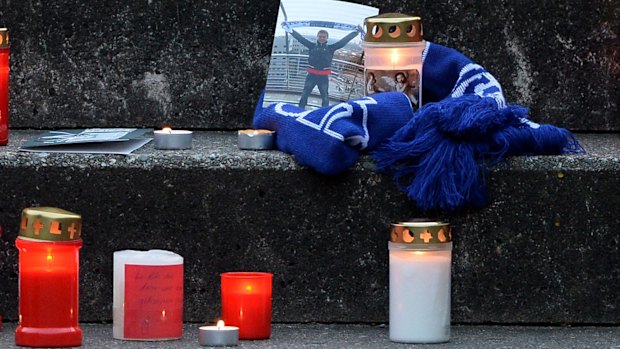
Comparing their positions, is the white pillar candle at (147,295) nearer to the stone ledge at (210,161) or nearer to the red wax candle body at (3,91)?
the stone ledge at (210,161)

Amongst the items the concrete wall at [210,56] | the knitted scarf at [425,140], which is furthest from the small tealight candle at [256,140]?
the concrete wall at [210,56]

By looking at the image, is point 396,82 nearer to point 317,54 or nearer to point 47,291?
point 317,54

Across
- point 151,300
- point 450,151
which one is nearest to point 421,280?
point 450,151

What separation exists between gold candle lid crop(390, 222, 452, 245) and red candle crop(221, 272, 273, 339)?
20cm

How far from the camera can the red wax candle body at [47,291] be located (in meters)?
1.94

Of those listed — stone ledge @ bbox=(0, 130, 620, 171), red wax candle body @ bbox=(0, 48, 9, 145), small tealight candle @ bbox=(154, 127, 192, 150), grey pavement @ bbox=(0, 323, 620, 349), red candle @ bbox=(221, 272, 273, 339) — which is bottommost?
grey pavement @ bbox=(0, 323, 620, 349)

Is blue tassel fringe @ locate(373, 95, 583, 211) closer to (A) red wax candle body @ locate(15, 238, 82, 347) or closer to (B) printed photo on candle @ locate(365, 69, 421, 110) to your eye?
(B) printed photo on candle @ locate(365, 69, 421, 110)

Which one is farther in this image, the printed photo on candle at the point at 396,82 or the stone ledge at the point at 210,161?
the printed photo on candle at the point at 396,82

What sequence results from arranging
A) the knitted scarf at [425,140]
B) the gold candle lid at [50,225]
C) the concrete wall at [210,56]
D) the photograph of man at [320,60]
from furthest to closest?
the concrete wall at [210,56] → the photograph of man at [320,60] → the knitted scarf at [425,140] → the gold candle lid at [50,225]

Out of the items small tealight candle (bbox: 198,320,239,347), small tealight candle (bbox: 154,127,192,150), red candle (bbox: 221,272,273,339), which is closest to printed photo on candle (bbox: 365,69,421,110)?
small tealight candle (bbox: 154,127,192,150)

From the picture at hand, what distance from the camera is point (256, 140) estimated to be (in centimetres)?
229

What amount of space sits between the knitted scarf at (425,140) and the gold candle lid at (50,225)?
0.40 metres

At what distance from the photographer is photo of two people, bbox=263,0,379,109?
2.45 m

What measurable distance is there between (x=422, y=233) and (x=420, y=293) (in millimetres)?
87
